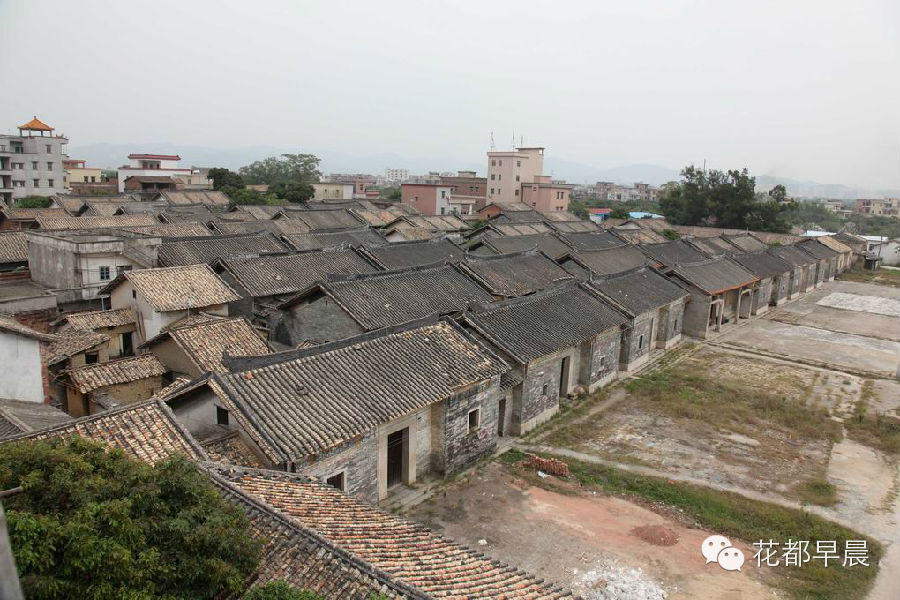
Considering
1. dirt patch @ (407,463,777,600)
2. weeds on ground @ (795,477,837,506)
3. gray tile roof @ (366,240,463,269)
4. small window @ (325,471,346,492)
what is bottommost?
dirt patch @ (407,463,777,600)

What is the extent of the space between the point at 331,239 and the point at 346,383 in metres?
25.1

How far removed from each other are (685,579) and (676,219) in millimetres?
73950

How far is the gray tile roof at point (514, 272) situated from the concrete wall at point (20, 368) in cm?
1770

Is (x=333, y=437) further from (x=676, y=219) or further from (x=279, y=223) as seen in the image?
(x=676, y=219)

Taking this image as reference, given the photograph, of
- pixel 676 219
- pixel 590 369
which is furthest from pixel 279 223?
pixel 676 219

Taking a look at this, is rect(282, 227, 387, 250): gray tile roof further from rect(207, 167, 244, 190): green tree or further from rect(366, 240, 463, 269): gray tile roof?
rect(207, 167, 244, 190): green tree

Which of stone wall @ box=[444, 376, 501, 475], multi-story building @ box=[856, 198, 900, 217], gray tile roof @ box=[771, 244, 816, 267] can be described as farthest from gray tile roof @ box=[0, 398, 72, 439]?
multi-story building @ box=[856, 198, 900, 217]

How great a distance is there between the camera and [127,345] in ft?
80.7

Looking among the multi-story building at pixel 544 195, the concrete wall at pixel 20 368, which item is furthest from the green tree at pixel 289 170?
the concrete wall at pixel 20 368

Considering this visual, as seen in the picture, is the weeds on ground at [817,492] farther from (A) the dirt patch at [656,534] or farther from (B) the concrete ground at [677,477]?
(A) the dirt patch at [656,534]

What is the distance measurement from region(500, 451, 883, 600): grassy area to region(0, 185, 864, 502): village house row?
3.53 m

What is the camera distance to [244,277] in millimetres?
27656

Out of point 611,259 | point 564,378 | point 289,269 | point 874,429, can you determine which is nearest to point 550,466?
point 564,378

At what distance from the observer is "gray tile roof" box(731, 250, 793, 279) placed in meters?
43.5
